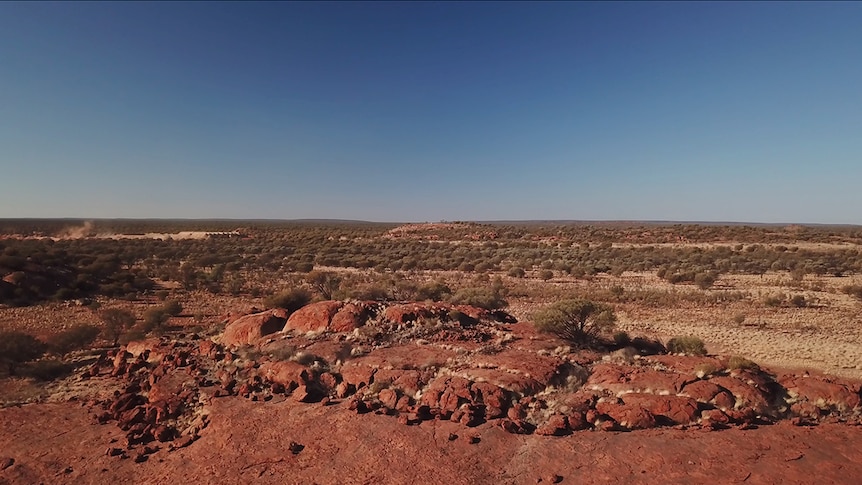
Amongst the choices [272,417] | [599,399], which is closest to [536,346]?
[599,399]

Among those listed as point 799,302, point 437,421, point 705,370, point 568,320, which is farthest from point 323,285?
point 799,302

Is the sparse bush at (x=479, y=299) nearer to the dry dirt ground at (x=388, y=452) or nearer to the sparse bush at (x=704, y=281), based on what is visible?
the dry dirt ground at (x=388, y=452)

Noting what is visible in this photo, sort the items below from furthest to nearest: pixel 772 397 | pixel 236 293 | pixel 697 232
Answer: pixel 697 232 → pixel 236 293 → pixel 772 397

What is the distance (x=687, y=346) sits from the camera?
13.7 m

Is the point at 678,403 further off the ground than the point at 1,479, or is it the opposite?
the point at 678,403

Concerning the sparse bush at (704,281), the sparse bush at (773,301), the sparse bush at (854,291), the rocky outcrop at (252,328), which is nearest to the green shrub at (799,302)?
the sparse bush at (773,301)

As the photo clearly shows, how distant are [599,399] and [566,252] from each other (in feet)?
125

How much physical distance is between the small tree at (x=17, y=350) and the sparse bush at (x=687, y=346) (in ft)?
64.9

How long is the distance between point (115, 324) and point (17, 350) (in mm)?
3635

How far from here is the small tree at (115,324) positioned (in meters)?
16.2

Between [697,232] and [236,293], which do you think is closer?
[236,293]

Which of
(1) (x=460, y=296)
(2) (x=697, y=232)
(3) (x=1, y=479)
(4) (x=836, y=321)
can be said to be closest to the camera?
(3) (x=1, y=479)

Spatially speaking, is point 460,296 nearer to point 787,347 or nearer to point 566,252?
point 787,347

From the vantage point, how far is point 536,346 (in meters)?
12.3
